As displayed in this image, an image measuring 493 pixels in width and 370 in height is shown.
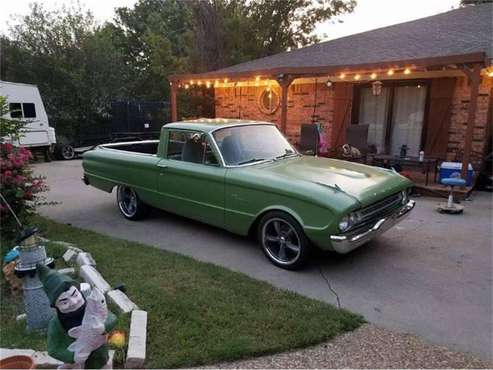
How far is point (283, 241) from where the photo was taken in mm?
4121

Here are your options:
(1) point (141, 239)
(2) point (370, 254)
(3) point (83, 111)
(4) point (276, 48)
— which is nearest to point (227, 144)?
(1) point (141, 239)

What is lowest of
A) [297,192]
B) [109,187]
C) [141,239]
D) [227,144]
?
[141,239]

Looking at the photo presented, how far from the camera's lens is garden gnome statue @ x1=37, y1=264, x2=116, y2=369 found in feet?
6.37

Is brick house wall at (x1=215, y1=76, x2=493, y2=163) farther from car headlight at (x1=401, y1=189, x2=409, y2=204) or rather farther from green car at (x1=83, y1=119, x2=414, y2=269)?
green car at (x1=83, y1=119, x2=414, y2=269)

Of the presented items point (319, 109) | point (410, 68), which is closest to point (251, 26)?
point (319, 109)

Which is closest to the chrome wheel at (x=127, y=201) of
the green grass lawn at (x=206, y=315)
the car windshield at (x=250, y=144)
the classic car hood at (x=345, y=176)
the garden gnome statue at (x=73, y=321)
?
the green grass lawn at (x=206, y=315)

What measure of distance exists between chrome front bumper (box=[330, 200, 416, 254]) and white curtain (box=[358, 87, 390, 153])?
6.50 m

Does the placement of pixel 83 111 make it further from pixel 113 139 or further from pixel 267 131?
pixel 267 131

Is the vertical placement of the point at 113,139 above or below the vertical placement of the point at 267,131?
below

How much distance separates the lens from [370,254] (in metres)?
4.47

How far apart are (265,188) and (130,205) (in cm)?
296

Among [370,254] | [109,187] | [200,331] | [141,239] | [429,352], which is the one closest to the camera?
[429,352]

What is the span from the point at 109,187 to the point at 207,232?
202 centimetres

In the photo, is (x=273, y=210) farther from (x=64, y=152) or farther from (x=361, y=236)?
(x=64, y=152)
